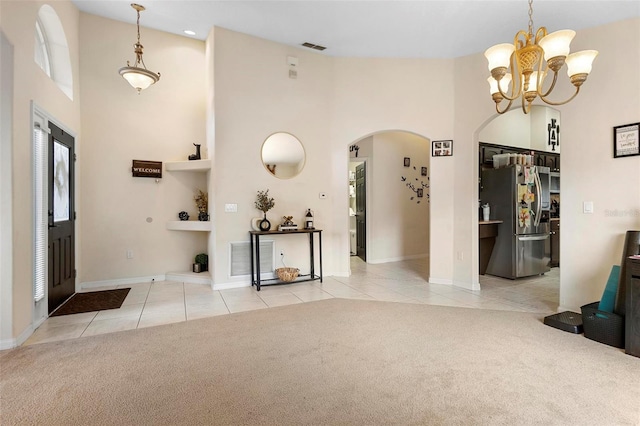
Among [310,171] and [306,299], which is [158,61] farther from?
[306,299]

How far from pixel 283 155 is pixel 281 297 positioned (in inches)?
83.9

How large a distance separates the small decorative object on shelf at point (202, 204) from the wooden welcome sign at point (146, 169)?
646mm

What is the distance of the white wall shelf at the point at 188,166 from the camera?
15.6ft

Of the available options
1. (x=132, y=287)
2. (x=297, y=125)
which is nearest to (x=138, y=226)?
(x=132, y=287)

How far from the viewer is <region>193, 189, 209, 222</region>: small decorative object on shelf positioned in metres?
5.00

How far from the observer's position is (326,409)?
1876 millimetres

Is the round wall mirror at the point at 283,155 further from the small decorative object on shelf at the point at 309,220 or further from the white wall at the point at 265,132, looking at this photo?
the small decorative object on shelf at the point at 309,220

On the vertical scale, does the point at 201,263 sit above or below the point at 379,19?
below

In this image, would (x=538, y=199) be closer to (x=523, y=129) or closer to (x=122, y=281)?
(x=523, y=129)

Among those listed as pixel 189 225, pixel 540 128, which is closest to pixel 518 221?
pixel 540 128

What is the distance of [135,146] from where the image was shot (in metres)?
4.95

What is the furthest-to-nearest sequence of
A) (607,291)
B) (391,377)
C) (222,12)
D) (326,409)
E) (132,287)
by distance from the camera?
(132,287) → (222,12) → (607,291) → (391,377) → (326,409)

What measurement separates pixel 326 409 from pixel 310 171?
377cm

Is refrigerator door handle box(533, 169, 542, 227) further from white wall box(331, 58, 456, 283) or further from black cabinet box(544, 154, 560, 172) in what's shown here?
white wall box(331, 58, 456, 283)
